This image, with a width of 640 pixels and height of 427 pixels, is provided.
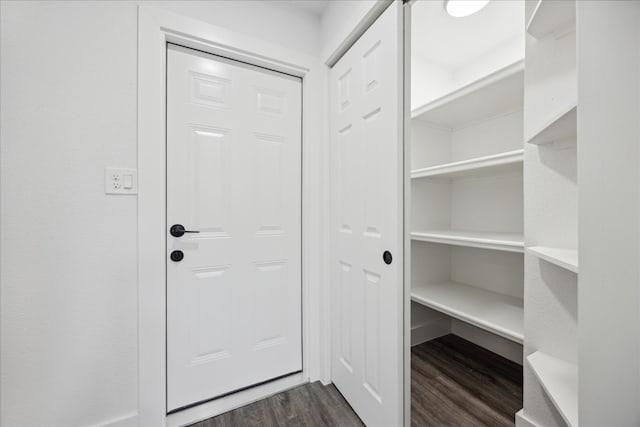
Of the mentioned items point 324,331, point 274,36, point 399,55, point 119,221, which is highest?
point 274,36

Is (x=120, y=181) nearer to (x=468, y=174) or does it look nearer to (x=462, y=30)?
(x=468, y=174)

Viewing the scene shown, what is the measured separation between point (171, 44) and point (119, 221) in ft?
3.19

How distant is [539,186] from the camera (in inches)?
42.7

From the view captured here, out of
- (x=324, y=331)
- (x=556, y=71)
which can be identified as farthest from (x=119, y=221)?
(x=556, y=71)

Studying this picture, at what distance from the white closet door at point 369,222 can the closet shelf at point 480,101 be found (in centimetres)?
68

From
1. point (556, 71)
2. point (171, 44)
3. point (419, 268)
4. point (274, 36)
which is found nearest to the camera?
point (556, 71)

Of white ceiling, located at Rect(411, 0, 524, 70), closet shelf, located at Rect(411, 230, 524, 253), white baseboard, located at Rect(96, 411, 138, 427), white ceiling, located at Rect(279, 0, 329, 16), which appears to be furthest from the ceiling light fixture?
white baseboard, located at Rect(96, 411, 138, 427)

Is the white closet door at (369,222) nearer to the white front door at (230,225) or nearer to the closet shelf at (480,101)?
the white front door at (230,225)

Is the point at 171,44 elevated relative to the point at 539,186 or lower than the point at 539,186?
elevated

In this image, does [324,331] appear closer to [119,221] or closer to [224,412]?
[224,412]

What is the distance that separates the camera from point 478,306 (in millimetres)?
1618

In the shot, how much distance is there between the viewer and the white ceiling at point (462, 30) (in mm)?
1672

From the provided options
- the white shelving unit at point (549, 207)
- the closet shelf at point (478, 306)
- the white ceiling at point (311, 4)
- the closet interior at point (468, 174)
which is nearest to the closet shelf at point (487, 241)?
the closet interior at point (468, 174)

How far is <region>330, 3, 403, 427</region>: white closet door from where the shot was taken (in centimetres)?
114
